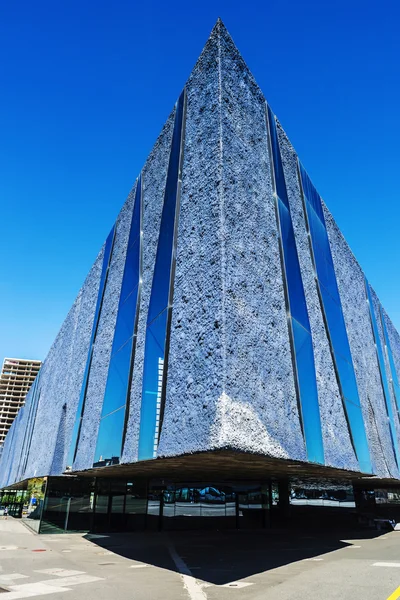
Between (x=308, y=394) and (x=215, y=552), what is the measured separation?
5.96 metres

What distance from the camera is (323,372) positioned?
12984 millimetres

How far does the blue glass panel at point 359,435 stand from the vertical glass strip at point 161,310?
6946mm

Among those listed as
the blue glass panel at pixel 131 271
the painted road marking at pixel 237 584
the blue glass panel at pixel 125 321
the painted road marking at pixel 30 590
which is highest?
the blue glass panel at pixel 131 271

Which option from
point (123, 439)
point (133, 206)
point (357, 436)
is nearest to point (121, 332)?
point (123, 439)

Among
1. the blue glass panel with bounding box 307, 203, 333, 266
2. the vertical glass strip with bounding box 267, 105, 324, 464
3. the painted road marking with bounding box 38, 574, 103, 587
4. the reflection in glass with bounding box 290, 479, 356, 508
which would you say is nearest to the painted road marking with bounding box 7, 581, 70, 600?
the painted road marking with bounding box 38, 574, 103, 587

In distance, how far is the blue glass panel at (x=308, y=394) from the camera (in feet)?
Result: 35.3

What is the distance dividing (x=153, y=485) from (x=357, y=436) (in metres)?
11.0

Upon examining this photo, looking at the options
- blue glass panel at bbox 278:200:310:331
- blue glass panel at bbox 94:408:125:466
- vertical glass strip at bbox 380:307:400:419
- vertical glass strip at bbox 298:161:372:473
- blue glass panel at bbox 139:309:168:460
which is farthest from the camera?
vertical glass strip at bbox 380:307:400:419

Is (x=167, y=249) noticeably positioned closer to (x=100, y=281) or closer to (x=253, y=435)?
(x=253, y=435)

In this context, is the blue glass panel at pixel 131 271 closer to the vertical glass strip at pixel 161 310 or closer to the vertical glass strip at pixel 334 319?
the vertical glass strip at pixel 161 310

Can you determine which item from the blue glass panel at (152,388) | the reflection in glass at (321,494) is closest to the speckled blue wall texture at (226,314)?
the blue glass panel at (152,388)

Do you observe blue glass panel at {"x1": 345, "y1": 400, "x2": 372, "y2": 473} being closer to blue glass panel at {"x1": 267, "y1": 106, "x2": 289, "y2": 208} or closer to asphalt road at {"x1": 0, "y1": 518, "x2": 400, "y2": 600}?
asphalt road at {"x1": 0, "y1": 518, "x2": 400, "y2": 600}

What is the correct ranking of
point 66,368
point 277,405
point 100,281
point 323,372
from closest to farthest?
point 277,405, point 323,372, point 100,281, point 66,368

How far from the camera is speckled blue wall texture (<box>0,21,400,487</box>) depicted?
29.7ft
